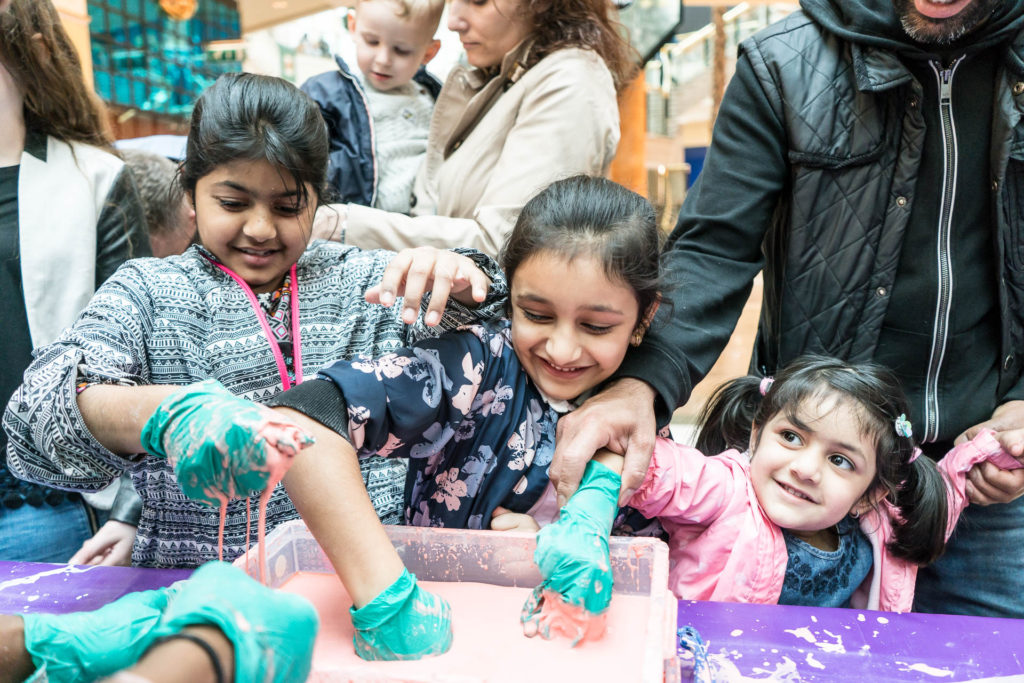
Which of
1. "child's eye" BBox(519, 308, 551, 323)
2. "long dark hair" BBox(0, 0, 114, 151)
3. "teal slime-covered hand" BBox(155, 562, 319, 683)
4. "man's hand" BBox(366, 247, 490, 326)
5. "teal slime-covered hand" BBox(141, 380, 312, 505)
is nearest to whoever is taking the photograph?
"teal slime-covered hand" BBox(155, 562, 319, 683)

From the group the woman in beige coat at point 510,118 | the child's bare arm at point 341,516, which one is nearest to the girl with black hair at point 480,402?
the child's bare arm at point 341,516

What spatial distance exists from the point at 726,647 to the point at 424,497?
19.5 inches

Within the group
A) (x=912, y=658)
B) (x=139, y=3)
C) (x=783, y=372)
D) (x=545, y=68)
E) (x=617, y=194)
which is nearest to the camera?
(x=912, y=658)

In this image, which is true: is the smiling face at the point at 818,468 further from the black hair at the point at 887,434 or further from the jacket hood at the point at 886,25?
the jacket hood at the point at 886,25

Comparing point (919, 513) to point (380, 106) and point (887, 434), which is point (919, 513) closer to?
point (887, 434)

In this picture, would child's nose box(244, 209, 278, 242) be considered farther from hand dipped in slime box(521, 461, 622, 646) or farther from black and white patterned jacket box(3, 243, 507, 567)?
hand dipped in slime box(521, 461, 622, 646)

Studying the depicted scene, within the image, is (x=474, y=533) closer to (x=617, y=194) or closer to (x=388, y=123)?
(x=617, y=194)

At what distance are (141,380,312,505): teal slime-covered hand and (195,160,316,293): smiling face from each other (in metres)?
0.50

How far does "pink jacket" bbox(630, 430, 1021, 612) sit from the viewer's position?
50.6 inches

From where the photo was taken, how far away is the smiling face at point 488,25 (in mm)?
1668

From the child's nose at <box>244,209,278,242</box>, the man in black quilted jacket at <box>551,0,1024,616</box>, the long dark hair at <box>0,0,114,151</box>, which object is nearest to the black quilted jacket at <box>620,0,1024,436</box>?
the man in black quilted jacket at <box>551,0,1024,616</box>

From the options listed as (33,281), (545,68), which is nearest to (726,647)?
(545,68)

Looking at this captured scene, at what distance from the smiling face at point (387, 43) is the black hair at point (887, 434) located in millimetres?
1220

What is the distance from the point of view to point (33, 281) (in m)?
1.51
